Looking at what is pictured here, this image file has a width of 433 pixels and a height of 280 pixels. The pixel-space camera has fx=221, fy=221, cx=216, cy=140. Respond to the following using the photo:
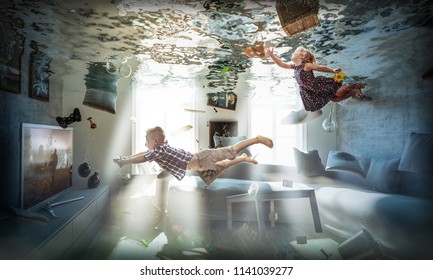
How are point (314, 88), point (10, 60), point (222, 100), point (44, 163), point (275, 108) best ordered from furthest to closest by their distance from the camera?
point (275, 108)
point (222, 100)
point (44, 163)
point (10, 60)
point (314, 88)

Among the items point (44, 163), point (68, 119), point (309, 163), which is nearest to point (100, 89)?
point (68, 119)

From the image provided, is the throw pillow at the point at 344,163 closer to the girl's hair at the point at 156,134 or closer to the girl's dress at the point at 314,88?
the girl's dress at the point at 314,88

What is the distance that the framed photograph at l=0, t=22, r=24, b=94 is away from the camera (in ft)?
7.36

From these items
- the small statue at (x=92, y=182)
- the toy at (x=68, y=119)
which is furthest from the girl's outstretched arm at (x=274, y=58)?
the small statue at (x=92, y=182)

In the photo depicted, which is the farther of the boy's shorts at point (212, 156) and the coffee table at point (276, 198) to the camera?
the coffee table at point (276, 198)

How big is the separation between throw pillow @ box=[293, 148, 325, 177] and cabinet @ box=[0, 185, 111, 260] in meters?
3.10

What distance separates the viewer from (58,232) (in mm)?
2076

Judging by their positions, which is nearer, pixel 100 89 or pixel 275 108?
pixel 100 89

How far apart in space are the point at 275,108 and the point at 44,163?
10.1 feet

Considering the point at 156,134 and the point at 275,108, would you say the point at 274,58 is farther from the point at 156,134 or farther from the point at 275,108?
the point at 275,108

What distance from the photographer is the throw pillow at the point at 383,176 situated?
3.08m

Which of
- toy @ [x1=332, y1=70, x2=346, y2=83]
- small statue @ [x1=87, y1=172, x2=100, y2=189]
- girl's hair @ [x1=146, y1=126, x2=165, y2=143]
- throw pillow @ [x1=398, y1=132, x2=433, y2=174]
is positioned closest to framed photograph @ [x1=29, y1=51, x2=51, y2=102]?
small statue @ [x1=87, y1=172, x2=100, y2=189]

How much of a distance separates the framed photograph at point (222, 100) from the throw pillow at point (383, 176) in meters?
2.36

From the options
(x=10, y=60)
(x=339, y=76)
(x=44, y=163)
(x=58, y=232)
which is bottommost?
(x=58, y=232)
